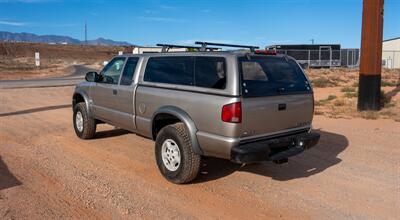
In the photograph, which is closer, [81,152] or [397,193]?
[397,193]

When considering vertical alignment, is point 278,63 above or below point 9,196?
above

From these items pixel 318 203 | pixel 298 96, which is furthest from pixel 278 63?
pixel 318 203

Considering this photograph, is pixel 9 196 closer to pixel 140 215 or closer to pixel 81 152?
pixel 140 215

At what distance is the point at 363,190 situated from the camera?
5.86m

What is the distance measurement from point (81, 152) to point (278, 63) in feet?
12.8

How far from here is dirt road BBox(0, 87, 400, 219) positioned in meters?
5.11

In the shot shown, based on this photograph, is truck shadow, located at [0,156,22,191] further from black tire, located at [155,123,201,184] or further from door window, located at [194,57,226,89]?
door window, located at [194,57,226,89]

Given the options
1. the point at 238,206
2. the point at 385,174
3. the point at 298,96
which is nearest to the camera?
the point at 238,206

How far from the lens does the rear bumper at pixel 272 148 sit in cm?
536

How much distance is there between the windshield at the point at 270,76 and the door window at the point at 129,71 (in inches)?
92.0

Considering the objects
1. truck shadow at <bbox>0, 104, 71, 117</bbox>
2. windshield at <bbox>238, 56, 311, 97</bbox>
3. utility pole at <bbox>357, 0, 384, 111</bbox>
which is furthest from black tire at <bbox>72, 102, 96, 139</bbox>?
utility pole at <bbox>357, 0, 384, 111</bbox>

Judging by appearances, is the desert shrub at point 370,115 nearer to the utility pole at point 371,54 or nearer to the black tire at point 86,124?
the utility pole at point 371,54

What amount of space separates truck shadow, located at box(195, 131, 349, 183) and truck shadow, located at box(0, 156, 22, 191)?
2503 millimetres

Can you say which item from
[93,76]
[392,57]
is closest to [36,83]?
[93,76]
